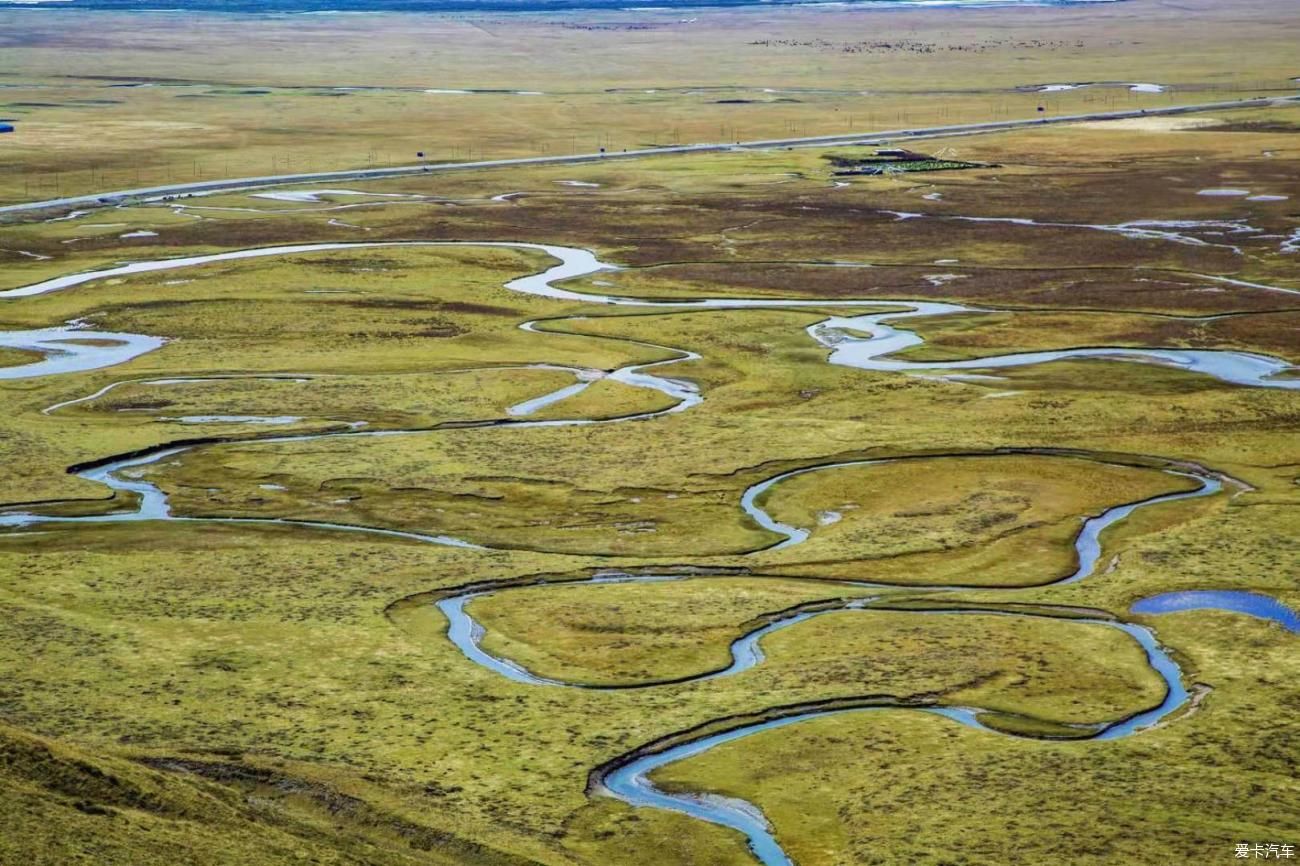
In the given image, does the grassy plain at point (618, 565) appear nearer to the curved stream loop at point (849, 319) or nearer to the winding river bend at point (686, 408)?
the winding river bend at point (686, 408)

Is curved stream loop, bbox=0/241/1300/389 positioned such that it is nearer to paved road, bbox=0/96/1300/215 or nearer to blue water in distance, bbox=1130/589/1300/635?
blue water in distance, bbox=1130/589/1300/635

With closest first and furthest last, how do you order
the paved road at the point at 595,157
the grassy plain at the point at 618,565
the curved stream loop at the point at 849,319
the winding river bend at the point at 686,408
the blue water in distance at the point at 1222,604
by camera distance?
the grassy plain at the point at 618,565, the winding river bend at the point at 686,408, the blue water in distance at the point at 1222,604, the curved stream loop at the point at 849,319, the paved road at the point at 595,157

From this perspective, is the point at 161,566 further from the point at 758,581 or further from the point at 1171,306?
the point at 1171,306

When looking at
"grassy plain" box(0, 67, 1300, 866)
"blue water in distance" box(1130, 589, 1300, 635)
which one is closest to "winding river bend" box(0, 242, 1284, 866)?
"grassy plain" box(0, 67, 1300, 866)

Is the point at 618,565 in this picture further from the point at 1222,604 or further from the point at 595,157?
the point at 595,157

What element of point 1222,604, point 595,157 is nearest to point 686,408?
point 1222,604

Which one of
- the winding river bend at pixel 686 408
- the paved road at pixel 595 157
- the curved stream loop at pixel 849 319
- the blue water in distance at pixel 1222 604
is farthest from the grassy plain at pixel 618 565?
the paved road at pixel 595 157
